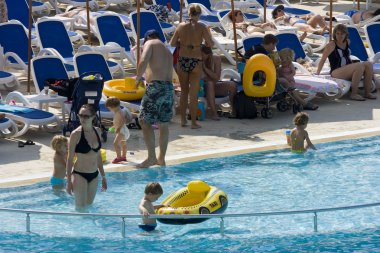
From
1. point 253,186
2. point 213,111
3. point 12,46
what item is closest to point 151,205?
point 253,186

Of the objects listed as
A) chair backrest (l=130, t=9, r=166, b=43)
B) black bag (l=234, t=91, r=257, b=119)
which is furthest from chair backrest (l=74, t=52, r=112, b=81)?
chair backrest (l=130, t=9, r=166, b=43)

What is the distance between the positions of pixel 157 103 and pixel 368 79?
4.47m

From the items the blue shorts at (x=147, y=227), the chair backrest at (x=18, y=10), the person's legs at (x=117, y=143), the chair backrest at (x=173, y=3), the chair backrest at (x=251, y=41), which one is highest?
the chair backrest at (x=18, y=10)

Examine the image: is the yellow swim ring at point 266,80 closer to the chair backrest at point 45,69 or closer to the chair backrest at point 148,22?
the chair backrest at point 45,69

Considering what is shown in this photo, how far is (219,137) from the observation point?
14.7 meters

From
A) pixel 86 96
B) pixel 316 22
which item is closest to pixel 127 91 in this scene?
pixel 86 96

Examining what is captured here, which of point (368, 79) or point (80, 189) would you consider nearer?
point (80, 189)

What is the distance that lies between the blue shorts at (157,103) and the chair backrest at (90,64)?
2.82 metres

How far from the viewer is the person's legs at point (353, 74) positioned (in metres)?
16.8

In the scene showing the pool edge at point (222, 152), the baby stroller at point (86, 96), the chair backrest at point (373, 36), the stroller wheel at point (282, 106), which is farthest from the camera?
the chair backrest at point (373, 36)

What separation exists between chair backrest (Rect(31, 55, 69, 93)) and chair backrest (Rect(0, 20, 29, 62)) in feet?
6.16

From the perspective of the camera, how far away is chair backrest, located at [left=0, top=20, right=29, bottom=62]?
17828 millimetres

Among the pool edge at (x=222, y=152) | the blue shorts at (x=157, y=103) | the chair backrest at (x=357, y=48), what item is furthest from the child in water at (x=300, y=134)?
the chair backrest at (x=357, y=48)

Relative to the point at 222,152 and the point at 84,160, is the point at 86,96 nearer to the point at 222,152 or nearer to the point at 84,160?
the point at 222,152
